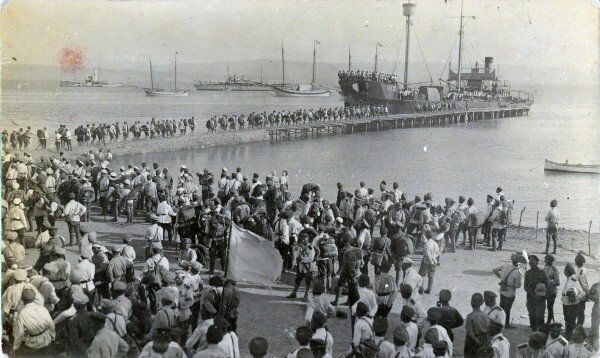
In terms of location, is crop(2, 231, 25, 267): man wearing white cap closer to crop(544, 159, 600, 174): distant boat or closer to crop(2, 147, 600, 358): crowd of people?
crop(2, 147, 600, 358): crowd of people

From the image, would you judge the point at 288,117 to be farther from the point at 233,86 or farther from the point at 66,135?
the point at 233,86

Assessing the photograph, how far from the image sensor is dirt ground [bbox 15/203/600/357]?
930 cm

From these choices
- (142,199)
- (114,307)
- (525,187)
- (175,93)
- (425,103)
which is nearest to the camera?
(114,307)

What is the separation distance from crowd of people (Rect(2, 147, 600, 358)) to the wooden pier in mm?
31650

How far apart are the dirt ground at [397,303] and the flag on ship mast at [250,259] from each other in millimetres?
1087

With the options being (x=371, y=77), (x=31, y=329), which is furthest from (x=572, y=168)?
(x=371, y=77)

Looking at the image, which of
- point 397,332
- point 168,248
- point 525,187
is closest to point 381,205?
point 168,248

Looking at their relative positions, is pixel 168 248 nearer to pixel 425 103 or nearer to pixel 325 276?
pixel 325 276

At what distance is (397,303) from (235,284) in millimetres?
3439

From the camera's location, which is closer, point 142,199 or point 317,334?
point 317,334

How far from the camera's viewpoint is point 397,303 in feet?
35.7

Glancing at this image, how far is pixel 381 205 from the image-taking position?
49.9 feet

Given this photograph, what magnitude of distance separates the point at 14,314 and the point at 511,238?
14.0 meters

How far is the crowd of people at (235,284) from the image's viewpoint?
6508 millimetres
